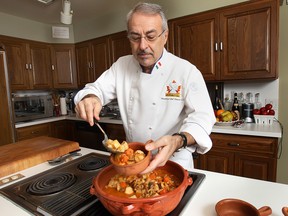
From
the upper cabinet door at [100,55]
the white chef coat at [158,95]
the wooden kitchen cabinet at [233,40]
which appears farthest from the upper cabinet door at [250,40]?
the upper cabinet door at [100,55]

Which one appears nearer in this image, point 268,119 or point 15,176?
point 15,176

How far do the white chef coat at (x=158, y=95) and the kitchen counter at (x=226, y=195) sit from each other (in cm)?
31

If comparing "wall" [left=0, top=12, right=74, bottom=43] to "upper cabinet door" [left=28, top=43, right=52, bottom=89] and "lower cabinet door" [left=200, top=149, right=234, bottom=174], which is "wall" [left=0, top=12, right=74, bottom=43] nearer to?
"upper cabinet door" [left=28, top=43, right=52, bottom=89]

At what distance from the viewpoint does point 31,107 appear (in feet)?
9.32

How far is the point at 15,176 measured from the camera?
0.92 metres

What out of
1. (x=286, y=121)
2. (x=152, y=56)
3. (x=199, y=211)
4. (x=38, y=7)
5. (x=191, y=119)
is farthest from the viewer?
(x=38, y=7)

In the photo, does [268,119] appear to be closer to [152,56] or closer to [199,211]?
[152,56]

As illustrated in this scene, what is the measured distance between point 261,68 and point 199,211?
5.39 feet

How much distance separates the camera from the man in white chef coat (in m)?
0.85

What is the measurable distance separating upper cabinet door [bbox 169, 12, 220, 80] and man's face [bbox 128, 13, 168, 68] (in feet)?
3.83

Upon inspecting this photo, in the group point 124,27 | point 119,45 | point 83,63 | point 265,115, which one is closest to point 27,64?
point 83,63

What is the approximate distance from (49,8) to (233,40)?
2.32m

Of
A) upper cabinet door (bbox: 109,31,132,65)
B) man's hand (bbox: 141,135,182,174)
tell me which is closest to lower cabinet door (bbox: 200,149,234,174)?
man's hand (bbox: 141,135,182,174)

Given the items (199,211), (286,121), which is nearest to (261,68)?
(286,121)
